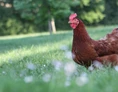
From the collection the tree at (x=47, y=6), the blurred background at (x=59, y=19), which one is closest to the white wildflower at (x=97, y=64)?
the tree at (x=47, y=6)

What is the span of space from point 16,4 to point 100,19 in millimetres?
21359

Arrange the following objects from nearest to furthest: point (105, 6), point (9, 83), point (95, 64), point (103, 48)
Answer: point (9, 83) → point (95, 64) → point (103, 48) → point (105, 6)

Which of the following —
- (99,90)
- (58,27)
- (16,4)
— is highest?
(99,90)

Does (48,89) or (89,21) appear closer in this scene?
(48,89)

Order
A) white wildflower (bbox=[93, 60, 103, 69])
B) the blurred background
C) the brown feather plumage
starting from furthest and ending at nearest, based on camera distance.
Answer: the blurred background, the brown feather plumage, white wildflower (bbox=[93, 60, 103, 69])

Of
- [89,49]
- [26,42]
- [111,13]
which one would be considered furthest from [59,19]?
[89,49]

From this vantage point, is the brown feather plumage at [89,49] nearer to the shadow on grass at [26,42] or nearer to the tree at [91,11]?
the shadow on grass at [26,42]

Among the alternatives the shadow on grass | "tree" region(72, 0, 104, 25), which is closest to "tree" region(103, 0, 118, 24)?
"tree" region(72, 0, 104, 25)

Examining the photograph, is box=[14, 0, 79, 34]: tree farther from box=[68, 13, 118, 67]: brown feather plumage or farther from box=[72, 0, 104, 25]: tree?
box=[68, 13, 118, 67]: brown feather plumage

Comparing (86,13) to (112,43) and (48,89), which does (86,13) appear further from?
(48,89)

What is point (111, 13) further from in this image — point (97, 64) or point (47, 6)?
point (97, 64)

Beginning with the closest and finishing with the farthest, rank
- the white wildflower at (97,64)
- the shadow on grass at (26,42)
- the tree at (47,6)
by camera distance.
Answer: the white wildflower at (97,64), the shadow on grass at (26,42), the tree at (47,6)

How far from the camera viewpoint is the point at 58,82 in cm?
259

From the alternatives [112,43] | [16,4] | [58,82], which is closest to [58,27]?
[16,4]
